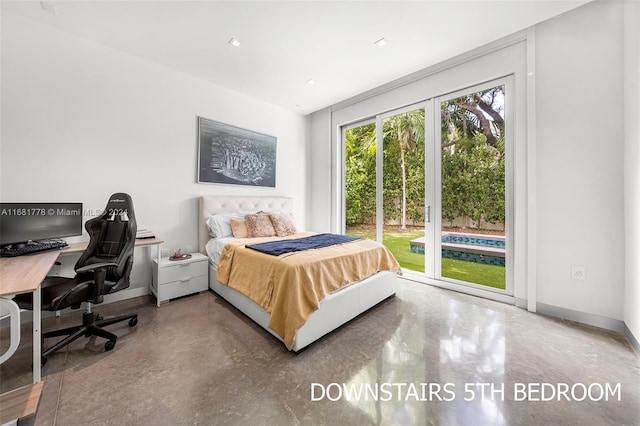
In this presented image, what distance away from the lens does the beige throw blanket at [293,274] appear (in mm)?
1930

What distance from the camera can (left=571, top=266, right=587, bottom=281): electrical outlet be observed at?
2.36m

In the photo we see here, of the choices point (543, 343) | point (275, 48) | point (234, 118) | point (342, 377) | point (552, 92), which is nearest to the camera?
point (342, 377)

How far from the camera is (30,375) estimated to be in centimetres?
165

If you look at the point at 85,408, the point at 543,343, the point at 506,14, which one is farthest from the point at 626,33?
Result: the point at 85,408

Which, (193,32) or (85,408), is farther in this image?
(193,32)

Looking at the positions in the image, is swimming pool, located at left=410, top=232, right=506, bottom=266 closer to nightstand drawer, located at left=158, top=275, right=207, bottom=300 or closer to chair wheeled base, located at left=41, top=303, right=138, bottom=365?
nightstand drawer, located at left=158, top=275, right=207, bottom=300

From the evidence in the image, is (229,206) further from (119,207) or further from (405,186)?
(405,186)

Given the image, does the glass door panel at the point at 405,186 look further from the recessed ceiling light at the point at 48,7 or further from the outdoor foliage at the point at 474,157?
the recessed ceiling light at the point at 48,7

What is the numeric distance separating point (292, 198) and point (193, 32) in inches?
114

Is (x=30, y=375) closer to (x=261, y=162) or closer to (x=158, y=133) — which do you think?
(x=158, y=133)

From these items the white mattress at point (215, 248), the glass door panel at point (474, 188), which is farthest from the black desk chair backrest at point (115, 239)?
the glass door panel at point (474, 188)

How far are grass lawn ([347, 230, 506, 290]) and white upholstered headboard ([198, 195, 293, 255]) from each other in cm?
196

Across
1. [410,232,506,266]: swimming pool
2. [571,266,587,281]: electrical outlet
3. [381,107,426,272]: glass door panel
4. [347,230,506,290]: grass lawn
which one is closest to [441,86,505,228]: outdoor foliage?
[410,232,506,266]: swimming pool

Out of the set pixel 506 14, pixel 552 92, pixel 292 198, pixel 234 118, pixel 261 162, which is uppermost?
pixel 506 14
